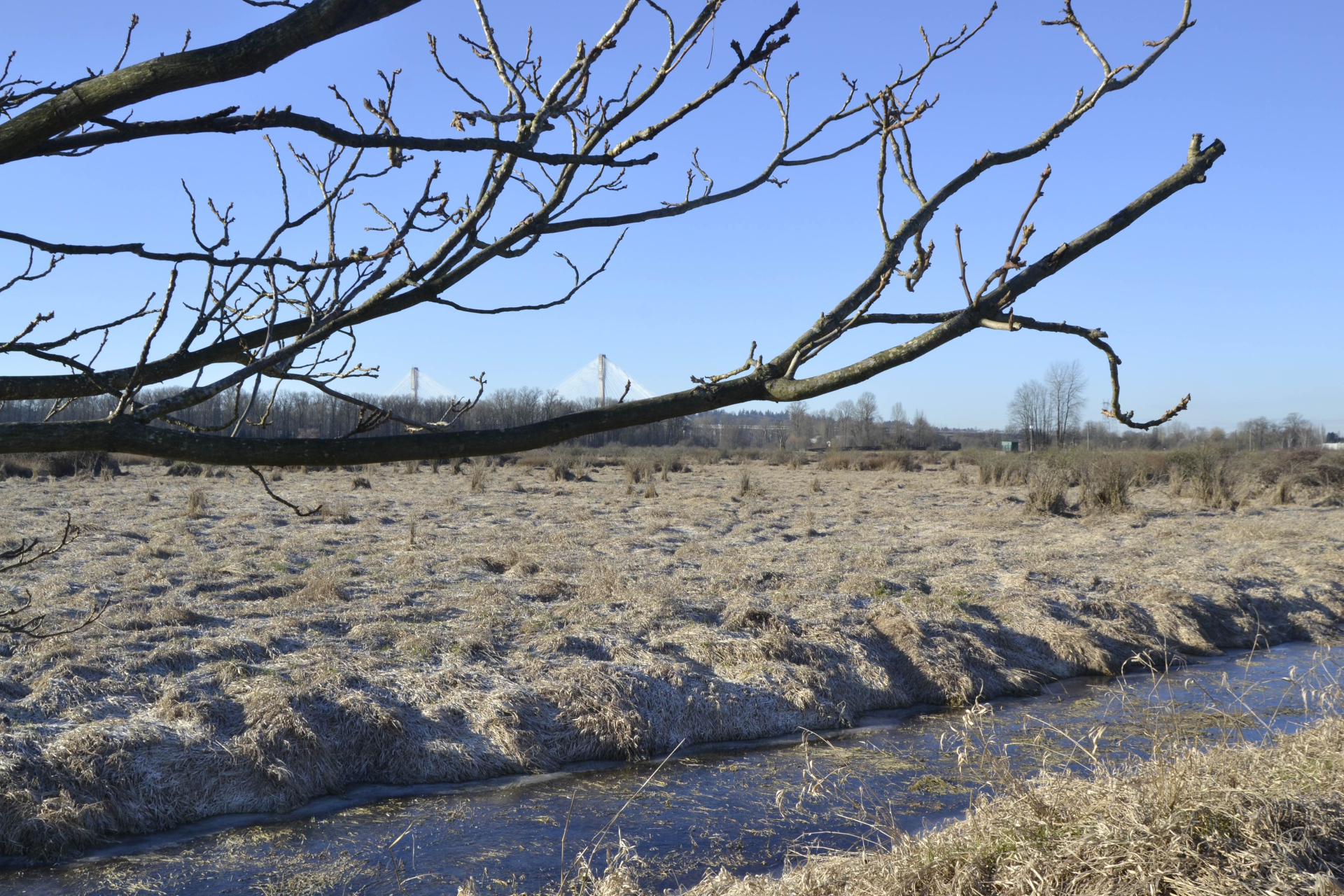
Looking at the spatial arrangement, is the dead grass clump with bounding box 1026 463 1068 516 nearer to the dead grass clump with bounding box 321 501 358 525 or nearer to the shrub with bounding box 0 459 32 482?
the dead grass clump with bounding box 321 501 358 525

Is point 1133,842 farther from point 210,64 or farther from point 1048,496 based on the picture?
point 1048,496

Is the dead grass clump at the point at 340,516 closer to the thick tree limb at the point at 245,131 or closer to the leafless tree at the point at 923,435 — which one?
the thick tree limb at the point at 245,131

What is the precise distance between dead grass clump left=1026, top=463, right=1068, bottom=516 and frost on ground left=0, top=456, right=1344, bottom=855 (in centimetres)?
108

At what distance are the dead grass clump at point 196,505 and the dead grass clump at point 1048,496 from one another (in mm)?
14524

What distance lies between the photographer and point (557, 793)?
6.07 m

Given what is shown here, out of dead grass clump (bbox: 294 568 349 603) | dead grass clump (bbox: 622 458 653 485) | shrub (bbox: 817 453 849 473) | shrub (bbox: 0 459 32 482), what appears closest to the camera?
dead grass clump (bbox: 294 568 349 603)

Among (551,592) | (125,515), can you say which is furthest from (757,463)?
(551,592)

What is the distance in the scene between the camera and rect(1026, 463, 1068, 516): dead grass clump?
18.0 metres

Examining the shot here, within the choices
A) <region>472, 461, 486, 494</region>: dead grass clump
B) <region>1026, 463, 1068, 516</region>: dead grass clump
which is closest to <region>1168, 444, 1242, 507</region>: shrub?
<region>1026, 463, 1068, 516</region>: dead grass clump

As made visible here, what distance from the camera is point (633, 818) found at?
5.67 m

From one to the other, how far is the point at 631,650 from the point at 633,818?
94.5 inches

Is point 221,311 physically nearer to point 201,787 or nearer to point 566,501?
point 201,787

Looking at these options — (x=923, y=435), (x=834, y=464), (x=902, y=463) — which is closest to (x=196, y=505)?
(x=834, y=464)

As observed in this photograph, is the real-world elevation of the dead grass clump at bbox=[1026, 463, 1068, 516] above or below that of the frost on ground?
above
